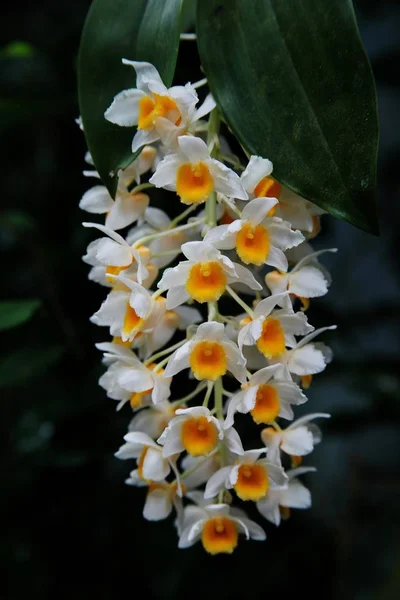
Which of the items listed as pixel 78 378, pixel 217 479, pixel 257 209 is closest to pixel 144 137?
pixel 257 209

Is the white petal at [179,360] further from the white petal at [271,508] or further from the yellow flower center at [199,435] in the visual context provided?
the white petal at [271,508]

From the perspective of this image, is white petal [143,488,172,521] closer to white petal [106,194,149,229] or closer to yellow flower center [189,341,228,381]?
yellow flower center [189,341,228,381]

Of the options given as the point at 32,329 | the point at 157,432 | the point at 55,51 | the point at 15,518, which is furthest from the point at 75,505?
the point at 55,51

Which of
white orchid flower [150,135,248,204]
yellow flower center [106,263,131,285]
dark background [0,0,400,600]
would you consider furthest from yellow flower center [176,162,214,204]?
dark background [0,0,400,600]

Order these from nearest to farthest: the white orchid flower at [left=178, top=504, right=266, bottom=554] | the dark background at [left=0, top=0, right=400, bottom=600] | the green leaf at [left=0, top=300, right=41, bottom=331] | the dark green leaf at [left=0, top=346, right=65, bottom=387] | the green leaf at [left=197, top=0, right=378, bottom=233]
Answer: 1. the green leaf at [left=197, top=0, right=378, bottom=233]
2. the white orchid flower at [left=178, top=504, right=266, bottom=554]
3. the green leaf at [left=0, top=300, right=41, bottom=331]
4. the dark green leaf at [left=0, top=346, right=65, bottom=387]
5. the dark background at [left=0, top=0, right=400, bottom=600]

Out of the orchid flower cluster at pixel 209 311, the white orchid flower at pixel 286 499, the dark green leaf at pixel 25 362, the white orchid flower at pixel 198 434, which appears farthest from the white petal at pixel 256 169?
the dark green leaf at pixel 25 362

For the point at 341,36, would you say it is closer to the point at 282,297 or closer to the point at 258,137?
the point at 258,137
